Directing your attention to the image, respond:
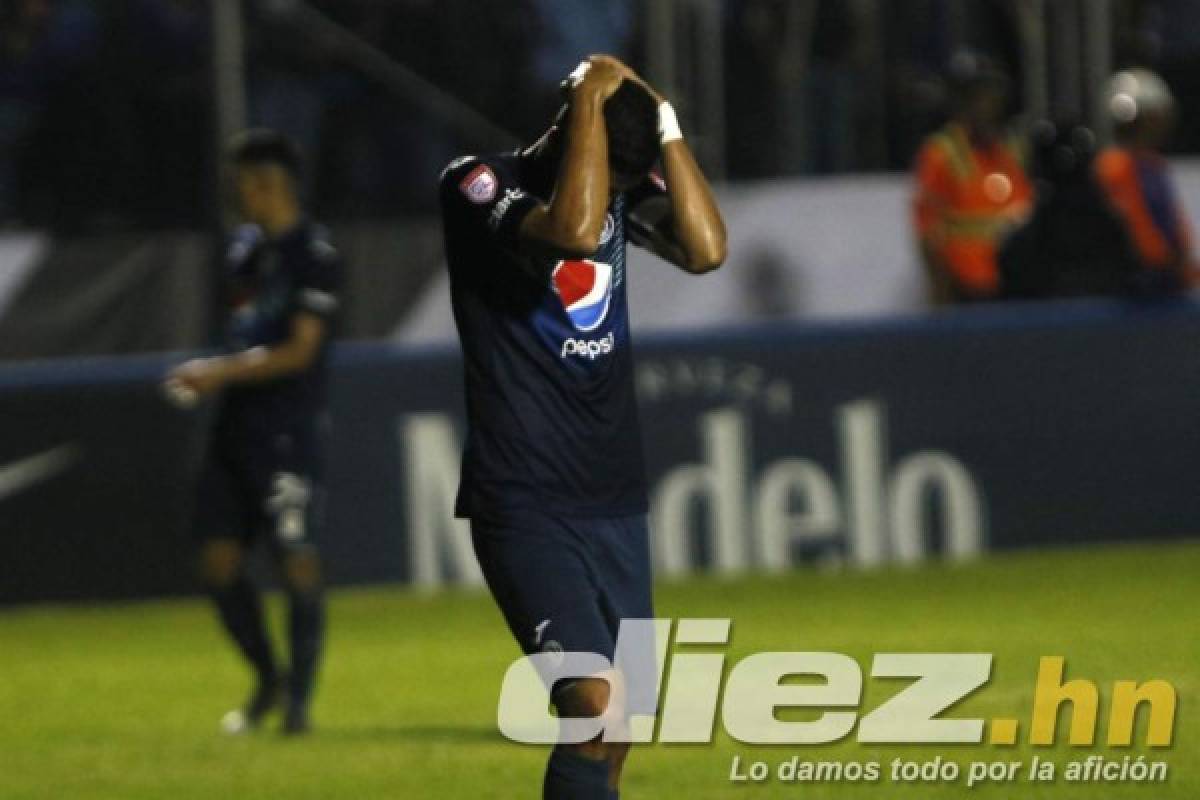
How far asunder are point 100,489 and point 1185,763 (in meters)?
7.97

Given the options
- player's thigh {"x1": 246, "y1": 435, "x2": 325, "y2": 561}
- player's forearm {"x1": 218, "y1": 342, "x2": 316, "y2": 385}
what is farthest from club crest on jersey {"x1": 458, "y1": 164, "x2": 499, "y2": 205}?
player's thigh {"x1": 246, "y1": 435, "x2": 325, "y2": 561}

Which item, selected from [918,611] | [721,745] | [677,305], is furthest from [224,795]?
[677,305]

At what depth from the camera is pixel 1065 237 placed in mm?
17484

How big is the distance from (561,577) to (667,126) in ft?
3.67

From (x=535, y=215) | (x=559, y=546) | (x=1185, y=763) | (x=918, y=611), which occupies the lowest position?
(x=918, y=611)

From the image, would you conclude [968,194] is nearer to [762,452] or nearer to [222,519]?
[762,452]

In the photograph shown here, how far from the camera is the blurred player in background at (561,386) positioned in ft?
24.2

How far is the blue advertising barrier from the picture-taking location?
16094mm

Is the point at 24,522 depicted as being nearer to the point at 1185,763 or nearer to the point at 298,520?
the point at 298,520

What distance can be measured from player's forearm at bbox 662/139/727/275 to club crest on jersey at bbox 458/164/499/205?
0.43 m

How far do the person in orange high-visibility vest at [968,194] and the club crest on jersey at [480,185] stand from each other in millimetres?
9554

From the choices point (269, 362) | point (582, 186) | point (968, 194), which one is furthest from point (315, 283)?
point (968, 194)

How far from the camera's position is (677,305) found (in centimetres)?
1788

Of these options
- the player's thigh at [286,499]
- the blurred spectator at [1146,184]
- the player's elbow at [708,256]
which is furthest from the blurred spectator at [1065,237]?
the player's elbow at [708,256]
